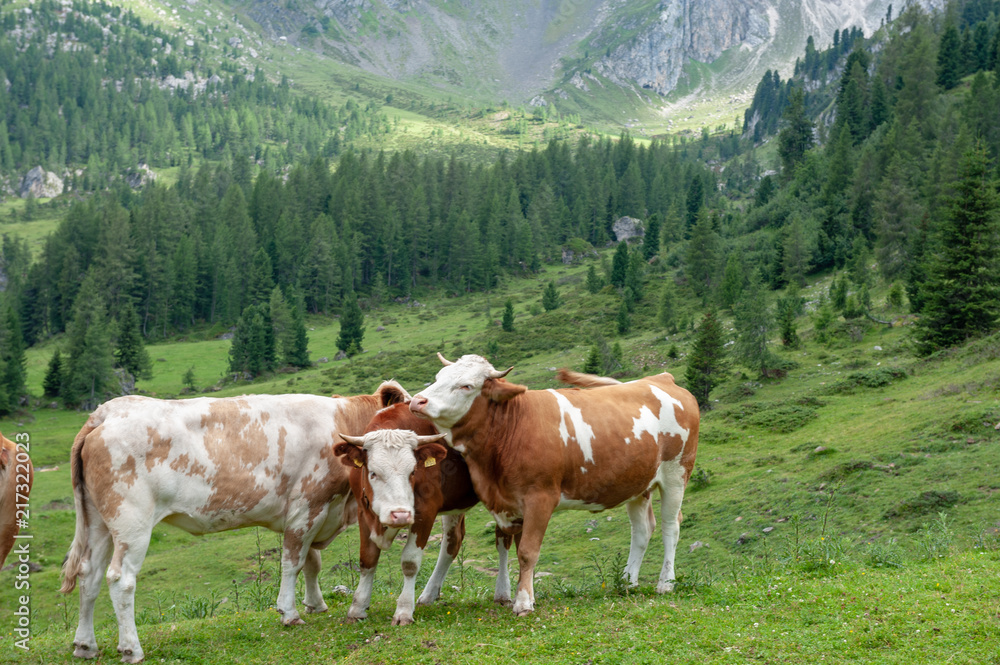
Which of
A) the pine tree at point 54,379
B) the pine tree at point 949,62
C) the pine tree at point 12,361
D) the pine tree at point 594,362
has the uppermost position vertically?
the pine tree at point 949,62

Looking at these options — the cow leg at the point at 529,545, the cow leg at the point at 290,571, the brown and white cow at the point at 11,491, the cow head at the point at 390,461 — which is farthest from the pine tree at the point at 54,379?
the cow leg at the point at 529,545

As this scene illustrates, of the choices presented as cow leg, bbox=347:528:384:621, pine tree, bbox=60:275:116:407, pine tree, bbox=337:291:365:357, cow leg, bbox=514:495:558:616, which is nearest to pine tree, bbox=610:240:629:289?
pine tree, bbox=337:291:365:357

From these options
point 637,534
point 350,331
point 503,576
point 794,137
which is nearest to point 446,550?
point 503,576

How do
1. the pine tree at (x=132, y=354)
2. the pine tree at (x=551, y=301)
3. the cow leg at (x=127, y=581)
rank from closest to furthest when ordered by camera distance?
the cow leg at (x=127, y=581)
the pine tree at (x=132, y=354)
the pine tree at (x=551, y=301)

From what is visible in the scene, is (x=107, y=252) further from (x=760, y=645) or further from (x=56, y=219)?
(x=760, y=645)

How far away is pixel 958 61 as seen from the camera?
90062 mm

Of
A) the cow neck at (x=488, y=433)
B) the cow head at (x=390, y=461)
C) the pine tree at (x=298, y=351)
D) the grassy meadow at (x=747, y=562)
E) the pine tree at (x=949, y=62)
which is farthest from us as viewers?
the pine tree at (x=949, y=62)

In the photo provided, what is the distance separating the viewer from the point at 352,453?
8.41 metres

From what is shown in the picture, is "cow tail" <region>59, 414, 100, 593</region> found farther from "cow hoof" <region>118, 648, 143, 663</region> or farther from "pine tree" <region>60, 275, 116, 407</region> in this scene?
"pine tree" <region>60, 275, 116, 407</region>

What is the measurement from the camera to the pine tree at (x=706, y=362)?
34.7m

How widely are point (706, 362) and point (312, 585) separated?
93.6 feet

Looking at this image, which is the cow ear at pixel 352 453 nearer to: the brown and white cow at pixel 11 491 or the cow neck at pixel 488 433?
the cow neck at pixel 488 433

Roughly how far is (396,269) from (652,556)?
105186 mm

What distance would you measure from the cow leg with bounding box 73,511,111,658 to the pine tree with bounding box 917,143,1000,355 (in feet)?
107
